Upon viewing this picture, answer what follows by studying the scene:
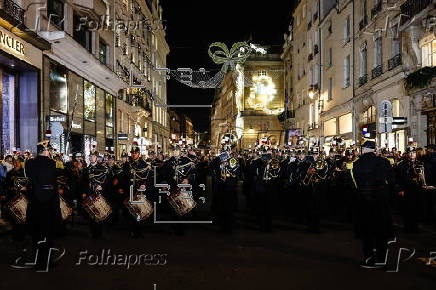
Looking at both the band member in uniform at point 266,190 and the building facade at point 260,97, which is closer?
the band member in uniform at point 266,190

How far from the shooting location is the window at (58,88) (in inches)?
Answer: 886

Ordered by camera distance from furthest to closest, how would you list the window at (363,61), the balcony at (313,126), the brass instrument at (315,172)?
the balcony at (313,126), the window at (363,61), the brass instrument at (315,172)

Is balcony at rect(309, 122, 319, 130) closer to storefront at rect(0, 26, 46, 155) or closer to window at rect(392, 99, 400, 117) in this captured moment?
window at rect(392, 99, 400, 117)

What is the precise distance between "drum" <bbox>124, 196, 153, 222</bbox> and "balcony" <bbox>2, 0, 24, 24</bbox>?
10.3 m

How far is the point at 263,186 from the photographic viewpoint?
→ 12.2m

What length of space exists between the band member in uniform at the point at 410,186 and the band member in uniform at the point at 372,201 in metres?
3.08

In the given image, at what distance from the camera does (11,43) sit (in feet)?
58.8

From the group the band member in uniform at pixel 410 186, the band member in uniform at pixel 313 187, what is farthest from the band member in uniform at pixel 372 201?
the band member in uniform at pixel 313 187

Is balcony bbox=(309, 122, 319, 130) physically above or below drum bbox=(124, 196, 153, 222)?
above

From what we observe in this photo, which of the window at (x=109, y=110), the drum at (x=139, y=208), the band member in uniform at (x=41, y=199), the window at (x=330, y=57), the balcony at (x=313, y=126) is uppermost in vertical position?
the window at (x=330, y=57)

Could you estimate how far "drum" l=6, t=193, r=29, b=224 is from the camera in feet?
32.8

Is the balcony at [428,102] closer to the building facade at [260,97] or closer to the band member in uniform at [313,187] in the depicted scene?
the band member in uniform at [313,187]

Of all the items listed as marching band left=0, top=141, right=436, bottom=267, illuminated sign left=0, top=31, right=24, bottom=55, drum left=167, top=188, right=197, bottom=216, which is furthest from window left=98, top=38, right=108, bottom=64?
drum left=167, top=188, right=197, bottom=216

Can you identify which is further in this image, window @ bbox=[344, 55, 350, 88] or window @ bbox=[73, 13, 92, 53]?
window @ bbox=[344, 55, 350, 88]
